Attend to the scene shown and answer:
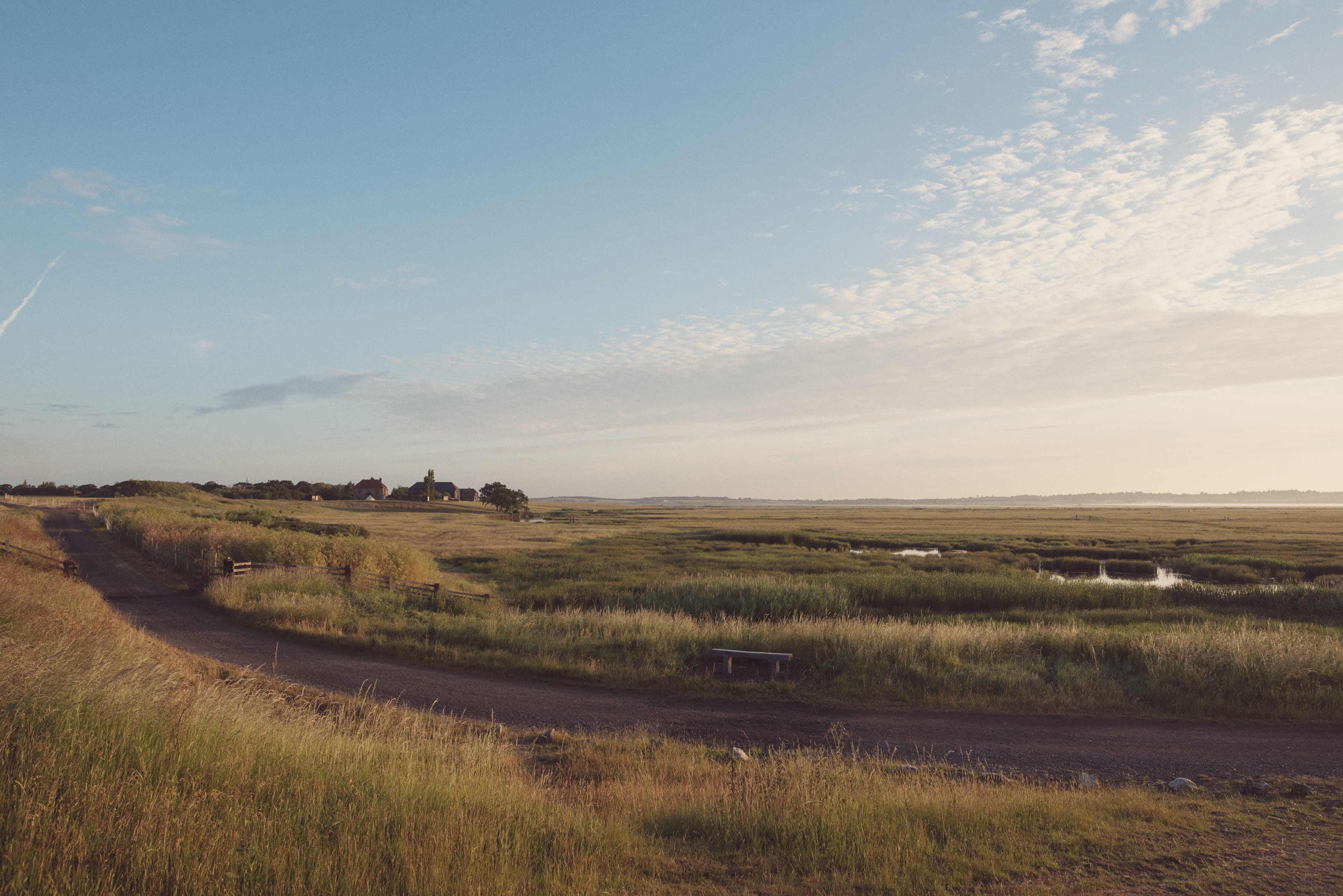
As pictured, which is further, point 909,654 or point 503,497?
point 503,497

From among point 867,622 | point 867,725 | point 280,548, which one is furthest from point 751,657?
point 280,548

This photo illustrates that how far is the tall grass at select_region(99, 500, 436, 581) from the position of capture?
109 ft

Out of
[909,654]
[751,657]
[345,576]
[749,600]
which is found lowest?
[749,600]

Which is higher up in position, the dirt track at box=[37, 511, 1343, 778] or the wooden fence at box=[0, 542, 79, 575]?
the wooden fence at box=[0, 542, 79, 575]

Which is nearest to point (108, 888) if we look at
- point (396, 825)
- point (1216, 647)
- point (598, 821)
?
point (396, 825)

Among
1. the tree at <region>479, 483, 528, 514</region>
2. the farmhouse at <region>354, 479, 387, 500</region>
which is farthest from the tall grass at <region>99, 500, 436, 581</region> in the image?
the farmhouse at <region>354, 479, 387, 500</region>

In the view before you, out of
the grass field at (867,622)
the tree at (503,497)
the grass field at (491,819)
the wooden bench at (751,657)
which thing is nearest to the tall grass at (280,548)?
the grass field at (867,622)

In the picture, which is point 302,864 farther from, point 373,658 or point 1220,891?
point 373,658

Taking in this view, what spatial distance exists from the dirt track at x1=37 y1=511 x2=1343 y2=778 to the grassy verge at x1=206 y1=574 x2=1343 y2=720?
2.50 ft

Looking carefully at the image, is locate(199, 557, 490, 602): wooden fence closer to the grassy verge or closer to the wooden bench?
the grassy verge

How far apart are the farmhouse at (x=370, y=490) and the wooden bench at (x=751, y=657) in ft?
459

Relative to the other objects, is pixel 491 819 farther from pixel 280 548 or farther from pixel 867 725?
pixel 280 548

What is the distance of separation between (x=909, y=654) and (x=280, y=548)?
28919mm

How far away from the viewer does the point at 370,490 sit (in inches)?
5802
